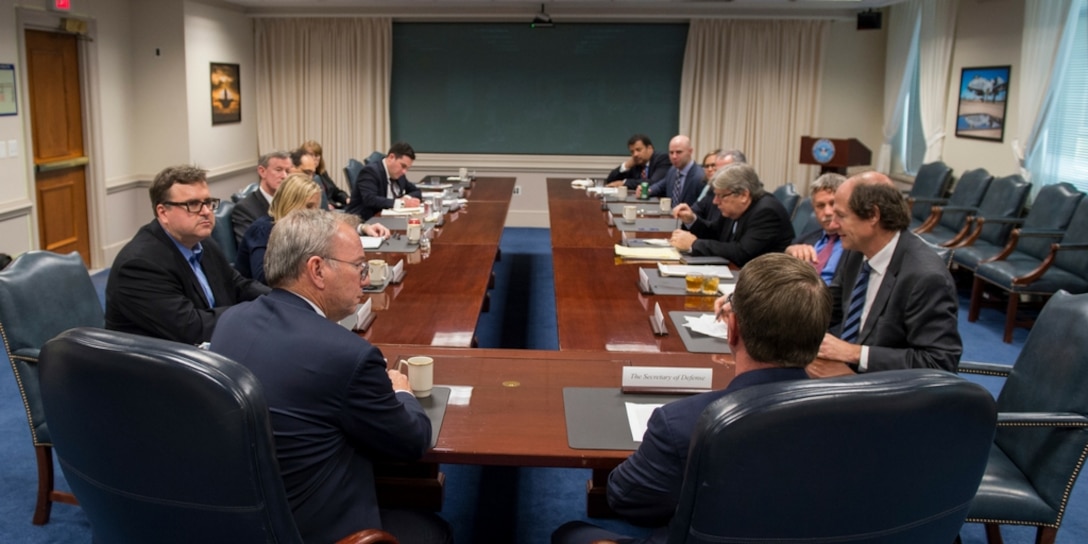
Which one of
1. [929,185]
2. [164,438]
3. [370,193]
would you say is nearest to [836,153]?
[929,185]

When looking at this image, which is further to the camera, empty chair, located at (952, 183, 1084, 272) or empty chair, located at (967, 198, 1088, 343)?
empty chair, located at (952, 183, 1084, 272)

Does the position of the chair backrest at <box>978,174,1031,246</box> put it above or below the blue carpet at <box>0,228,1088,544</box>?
above

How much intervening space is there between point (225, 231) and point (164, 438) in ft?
10.3

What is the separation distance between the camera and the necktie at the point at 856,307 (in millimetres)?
2826

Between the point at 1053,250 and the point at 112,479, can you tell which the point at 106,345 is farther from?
the point at 1053,250

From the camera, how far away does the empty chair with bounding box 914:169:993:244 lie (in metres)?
6.45

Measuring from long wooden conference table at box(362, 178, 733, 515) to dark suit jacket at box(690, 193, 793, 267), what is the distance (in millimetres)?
428

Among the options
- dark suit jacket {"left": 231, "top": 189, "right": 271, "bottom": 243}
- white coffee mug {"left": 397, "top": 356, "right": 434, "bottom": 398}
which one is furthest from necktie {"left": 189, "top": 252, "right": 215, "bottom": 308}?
dark suit jacket {"left": 231, "top": 189, "right": 271, "bottom": 243}

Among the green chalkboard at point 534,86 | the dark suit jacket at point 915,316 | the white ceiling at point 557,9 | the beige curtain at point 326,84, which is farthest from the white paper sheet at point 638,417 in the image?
the beige curtain at point 326,84

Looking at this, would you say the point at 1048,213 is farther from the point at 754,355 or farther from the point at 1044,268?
the point at 754,355

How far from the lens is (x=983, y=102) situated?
276 inches

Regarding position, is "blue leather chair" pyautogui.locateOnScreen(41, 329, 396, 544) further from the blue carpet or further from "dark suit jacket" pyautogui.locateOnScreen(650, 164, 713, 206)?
"dark suit jacket" pyautogui.locateOnScreen(650, 164, 713, 206)

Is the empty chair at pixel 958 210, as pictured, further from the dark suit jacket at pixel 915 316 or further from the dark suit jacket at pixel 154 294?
the dark suit jacket at pixel 154 294

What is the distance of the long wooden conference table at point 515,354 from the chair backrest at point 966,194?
3.66m
